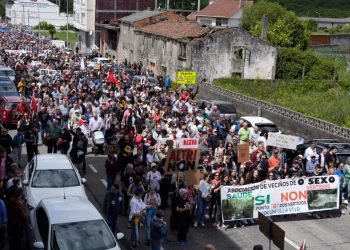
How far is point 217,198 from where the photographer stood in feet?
52.2

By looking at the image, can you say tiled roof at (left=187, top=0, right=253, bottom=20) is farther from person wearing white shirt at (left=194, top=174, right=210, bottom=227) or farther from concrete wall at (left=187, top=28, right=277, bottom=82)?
person wearing white shirt at (left=194, top=174, right=210, bottom=227)

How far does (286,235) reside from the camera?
15641mm

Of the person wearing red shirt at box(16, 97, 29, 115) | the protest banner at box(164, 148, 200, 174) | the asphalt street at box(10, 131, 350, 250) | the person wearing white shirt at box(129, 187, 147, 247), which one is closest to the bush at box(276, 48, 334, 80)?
the person wearing red shirt at box(16, 97, 29, 115)

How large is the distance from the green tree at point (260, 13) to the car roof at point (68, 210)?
6091 cm

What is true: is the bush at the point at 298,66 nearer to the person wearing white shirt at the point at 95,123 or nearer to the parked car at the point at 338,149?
the parked car at the point at 338,149

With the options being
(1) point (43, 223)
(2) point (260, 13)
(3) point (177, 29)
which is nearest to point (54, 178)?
(1) point (43, 223)

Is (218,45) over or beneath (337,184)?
over

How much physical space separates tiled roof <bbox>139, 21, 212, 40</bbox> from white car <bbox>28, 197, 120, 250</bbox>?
35500 millimetres

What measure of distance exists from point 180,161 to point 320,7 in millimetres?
169111

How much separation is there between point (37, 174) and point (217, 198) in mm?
4702

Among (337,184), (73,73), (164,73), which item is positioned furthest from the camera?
(164,73)

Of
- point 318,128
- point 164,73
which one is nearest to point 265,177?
point 318,128

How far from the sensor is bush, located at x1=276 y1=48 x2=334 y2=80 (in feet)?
168

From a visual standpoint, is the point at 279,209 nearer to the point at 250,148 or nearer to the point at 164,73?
the point at 250,148
